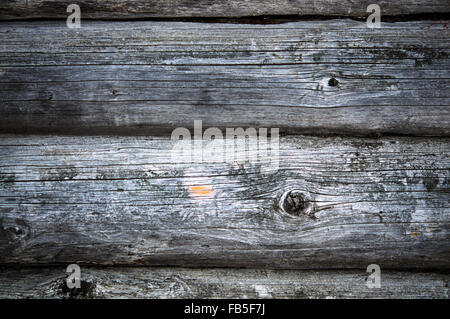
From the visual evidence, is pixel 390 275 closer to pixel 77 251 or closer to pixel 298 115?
pixel 298 115

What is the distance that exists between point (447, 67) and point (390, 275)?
80 cm

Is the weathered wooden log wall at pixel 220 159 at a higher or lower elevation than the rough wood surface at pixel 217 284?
higher

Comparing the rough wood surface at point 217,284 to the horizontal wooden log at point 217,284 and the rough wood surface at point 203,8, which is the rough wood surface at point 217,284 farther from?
the rough wood surface at point 203,8

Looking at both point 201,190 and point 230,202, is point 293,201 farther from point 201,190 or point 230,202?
point 201,190

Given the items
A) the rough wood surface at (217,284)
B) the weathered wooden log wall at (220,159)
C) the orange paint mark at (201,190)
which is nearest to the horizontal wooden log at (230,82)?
the weathered wooden log wall at (220,159)

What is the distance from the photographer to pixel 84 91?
1058mm

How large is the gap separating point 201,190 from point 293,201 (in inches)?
13.1

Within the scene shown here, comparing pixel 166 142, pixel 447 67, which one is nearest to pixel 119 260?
pixel 166 142

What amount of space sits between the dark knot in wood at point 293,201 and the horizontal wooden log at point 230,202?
14 mm

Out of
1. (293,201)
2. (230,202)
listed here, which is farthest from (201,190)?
(293,201)

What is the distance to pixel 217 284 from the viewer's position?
42.7 inches

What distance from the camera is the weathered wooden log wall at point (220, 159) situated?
3.45 feet

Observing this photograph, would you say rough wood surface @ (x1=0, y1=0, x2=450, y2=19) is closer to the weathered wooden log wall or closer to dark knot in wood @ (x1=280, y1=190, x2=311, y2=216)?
the weathered wooden log wall

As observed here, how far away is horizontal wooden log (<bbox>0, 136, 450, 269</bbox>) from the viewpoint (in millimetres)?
1047
